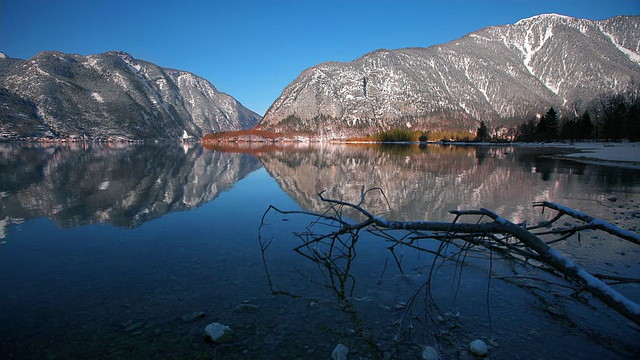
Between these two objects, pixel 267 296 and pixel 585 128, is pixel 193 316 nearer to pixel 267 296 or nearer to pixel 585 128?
pixel 267 296

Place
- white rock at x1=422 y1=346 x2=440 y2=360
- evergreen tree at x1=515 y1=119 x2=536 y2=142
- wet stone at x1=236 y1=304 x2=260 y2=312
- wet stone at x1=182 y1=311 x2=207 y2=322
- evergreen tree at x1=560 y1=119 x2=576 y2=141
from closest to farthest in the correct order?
white rock at x1=422 y1=346 x2=440 y2=360 → wet stone at x1=182 y1=311 x2=207 y2=322 → wet stone at x1=236 y1=304 x2=260 y2=312 → evergreen tree at x1=560 y1=119 x2=576 y2=141 → evergreen tree at x1=515 y1=119 x2=536 y2=142

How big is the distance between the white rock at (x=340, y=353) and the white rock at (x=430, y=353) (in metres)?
1.15

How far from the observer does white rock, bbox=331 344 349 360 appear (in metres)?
4.49

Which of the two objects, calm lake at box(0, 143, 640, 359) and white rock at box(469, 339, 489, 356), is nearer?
white rock at box(469, 339, 489, 356)

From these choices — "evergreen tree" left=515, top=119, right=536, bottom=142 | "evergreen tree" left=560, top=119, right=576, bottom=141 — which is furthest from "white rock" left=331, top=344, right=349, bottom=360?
"evergreen tree" left=515, top=119, right=536, bottom=142

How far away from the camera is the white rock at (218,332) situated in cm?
489

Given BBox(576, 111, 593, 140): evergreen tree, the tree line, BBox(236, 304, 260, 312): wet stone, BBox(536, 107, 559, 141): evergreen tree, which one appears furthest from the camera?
BBox(536, 107, 559, 141): evergreen tree

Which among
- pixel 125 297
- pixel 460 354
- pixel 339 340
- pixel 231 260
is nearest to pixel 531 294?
pixel 460 354

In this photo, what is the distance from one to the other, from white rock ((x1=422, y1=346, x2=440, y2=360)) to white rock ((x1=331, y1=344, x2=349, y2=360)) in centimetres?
115

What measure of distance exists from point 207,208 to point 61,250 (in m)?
6.51

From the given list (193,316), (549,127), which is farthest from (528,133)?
(193,316)

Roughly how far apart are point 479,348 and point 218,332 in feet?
13.6

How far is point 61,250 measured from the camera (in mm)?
9094

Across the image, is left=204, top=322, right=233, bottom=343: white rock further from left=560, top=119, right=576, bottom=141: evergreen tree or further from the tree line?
left=560, top=119, right=576, bottom=141: evergreen tree
